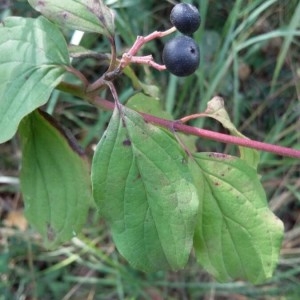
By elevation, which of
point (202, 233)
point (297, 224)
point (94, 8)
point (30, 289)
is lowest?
point (30, 289)

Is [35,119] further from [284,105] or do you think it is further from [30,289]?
[284,105]

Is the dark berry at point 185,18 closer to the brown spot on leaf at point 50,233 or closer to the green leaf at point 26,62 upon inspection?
the green leaf at point 26,62

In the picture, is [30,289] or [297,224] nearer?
[30,289]

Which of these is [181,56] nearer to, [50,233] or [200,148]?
[50,233]

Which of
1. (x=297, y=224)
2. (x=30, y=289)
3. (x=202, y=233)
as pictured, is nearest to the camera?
(x=202, y=233)

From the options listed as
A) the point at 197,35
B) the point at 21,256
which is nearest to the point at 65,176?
the point at 197,35

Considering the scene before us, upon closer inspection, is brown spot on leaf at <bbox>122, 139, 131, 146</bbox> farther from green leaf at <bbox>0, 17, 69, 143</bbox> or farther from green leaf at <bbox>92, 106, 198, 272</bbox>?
green leaf at <bbox>0, 17, 69, 143</bbox>

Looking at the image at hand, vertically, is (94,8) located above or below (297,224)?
above
